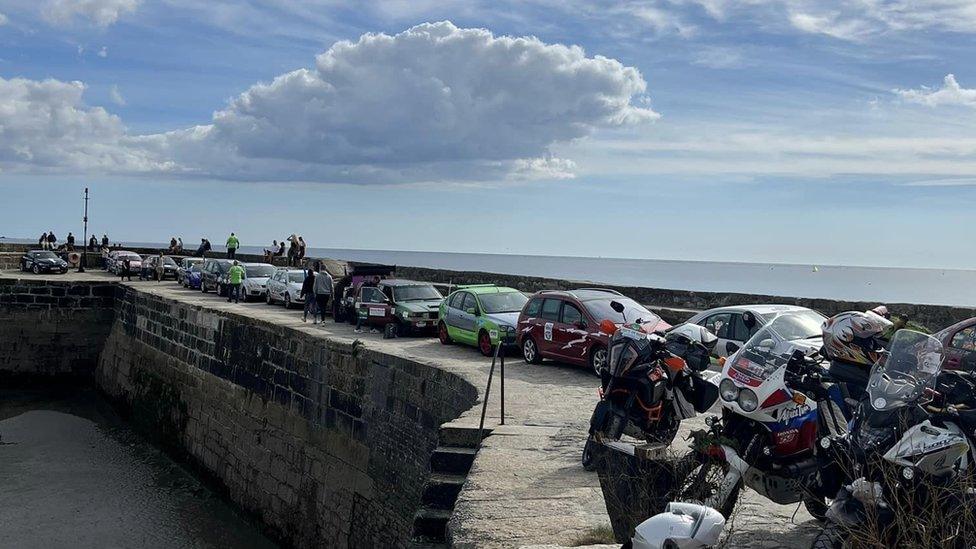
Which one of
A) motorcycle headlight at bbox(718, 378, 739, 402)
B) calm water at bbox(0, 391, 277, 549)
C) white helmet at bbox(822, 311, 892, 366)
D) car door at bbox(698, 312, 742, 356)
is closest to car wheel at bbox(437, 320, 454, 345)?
calm water at bbox(0, 391, 277, 549)

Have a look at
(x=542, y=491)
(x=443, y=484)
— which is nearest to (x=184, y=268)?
(x=443, y=484)

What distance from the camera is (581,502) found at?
7.03 meters

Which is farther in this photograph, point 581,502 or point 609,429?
point 609,429

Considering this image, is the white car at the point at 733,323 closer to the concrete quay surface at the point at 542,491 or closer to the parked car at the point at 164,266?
the concrete quay surface at the point at 542,491

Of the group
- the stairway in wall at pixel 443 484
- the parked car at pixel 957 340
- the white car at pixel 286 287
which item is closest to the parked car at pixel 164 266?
the white car at pixel 286 287

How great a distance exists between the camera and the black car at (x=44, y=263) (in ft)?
144

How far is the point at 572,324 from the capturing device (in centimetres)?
1559

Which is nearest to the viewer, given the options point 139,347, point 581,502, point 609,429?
point 581,502

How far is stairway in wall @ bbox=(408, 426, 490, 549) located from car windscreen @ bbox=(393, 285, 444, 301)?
489 inches

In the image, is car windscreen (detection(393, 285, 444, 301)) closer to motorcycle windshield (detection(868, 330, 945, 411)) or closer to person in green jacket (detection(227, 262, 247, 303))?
person in green jacket (detection(227, 262, 247, 303))

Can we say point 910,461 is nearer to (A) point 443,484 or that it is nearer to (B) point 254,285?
(A) point 443,484

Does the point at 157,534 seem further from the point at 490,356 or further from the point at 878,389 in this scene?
the point at 878,389

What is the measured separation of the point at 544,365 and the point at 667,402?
28.3ft

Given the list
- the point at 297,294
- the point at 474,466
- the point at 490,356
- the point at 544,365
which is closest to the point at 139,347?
the point at 297,294
